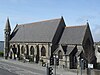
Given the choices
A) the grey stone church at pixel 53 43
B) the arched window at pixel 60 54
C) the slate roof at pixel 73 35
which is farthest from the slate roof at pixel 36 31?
the arched window at pixel 60 54

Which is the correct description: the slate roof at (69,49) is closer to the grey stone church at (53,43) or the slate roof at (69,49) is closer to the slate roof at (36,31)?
the grey stone church at (53,43)

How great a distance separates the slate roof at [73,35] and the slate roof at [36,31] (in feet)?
10.2

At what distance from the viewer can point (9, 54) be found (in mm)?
80312

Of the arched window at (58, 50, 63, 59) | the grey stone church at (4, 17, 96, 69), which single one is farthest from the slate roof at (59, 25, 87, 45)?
the arched window at (58, 50, 63, 59)

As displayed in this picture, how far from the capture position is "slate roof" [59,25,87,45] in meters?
56.3

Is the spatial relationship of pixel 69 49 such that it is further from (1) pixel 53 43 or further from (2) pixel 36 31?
(2) pixel 36 31

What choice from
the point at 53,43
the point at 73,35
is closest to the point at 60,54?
the point at 53,43

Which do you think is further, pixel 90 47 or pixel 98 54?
pixel 98 54

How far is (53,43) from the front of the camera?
201 feet

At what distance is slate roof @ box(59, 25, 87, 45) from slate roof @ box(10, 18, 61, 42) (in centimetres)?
311

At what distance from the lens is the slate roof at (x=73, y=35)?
56.3 meters

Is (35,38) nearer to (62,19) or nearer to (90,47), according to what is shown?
(62,19)

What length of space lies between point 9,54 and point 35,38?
16324mm

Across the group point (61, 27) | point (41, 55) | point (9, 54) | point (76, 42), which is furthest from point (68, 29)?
point (9, 54)
